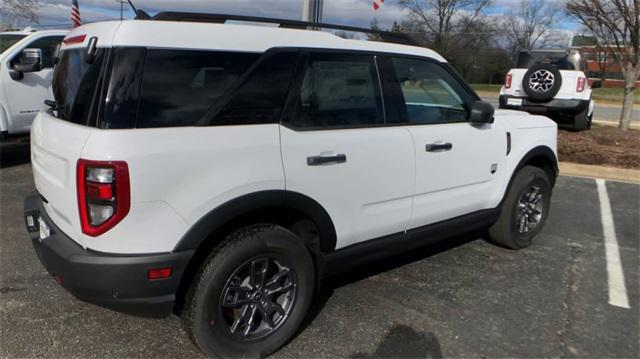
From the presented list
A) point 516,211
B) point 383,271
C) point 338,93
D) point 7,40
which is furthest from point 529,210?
point 7,40

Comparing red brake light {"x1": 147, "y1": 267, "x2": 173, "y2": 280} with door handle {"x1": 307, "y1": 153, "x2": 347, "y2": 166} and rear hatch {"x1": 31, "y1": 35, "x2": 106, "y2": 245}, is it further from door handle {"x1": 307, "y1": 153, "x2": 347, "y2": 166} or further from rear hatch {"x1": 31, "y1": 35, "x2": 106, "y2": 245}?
door handle {"x1": 307, "y1": 153, "x2": 347, "y2": 166}

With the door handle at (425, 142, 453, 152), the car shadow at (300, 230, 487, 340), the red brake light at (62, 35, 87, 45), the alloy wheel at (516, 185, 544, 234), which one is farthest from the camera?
the alloy wheel at (516, 185, 544, 234)

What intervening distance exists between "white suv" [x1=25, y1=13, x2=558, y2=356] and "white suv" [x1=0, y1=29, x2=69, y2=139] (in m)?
4.72

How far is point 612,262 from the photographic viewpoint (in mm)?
4398

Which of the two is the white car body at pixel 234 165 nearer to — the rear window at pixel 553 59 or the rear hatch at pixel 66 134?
the rear hatch at pixel 66 134

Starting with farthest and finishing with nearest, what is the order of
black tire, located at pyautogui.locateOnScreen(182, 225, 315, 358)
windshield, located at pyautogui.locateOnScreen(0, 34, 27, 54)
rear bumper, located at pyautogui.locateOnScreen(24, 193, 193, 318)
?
windshield, located at pyautogui.locateOnScreen(0, 34, 27, 54) < black tire, located at pyautogui.locateOnScreen(182, 225, 315, 358) < rear bumper, located at pyautogui.locateOnScreen(24, 193, 193, 318)

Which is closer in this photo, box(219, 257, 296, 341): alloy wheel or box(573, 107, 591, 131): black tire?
box(219, 257, 296, 341): alloy wheel

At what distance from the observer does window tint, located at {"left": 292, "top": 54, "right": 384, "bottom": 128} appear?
289 centimetres

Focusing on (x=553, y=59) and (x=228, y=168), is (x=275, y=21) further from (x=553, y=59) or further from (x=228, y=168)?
(x=553, y=59)

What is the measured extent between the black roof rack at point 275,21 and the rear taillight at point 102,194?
0.79 metres

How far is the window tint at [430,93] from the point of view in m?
3.47

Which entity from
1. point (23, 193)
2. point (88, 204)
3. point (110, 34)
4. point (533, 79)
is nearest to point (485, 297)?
point (88, 204)

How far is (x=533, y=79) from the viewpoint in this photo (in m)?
10.8

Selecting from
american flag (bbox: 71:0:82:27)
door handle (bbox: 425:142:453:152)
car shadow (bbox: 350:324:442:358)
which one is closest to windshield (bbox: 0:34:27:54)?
american flag (bbox: 71:0:82:27)
